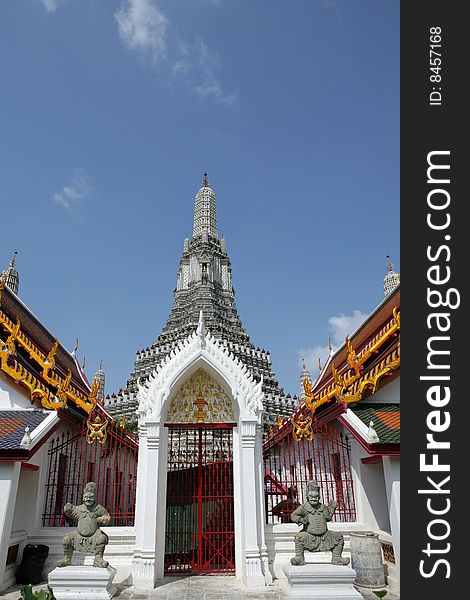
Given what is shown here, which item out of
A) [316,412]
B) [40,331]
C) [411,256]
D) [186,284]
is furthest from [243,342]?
[411,256]

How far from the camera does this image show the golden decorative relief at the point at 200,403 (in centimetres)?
870

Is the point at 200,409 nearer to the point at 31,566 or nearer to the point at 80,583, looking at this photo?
the point at 80,583

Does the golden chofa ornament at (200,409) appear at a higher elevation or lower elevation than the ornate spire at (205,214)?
lower

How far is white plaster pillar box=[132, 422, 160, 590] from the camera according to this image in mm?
7207

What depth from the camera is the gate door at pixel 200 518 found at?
27.0ft

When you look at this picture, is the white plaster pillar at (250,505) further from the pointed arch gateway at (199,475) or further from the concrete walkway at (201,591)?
the concrete walkway at (201,591)

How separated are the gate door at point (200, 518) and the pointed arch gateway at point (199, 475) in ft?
0.06

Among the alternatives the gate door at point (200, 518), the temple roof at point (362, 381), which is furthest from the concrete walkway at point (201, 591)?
the temple roof at point (362, 381)

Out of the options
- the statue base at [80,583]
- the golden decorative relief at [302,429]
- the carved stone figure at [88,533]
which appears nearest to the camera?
the statue base at [80,583]

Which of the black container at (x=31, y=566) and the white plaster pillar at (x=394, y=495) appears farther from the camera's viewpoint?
the black container at (x=31, y=566)

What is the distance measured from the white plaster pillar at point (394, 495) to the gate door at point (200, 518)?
2975 mm

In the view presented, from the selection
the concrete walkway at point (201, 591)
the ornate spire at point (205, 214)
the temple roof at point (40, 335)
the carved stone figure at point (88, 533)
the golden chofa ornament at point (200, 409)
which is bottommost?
the concrete walkway at point (201, 591)

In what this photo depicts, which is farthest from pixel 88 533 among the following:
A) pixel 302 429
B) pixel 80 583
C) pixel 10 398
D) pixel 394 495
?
pixel 394 495

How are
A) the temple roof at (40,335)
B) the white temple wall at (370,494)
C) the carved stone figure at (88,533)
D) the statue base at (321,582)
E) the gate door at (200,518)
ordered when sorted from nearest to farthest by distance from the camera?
the statue base at (321,582) → the carved stone figure at (88,533) → the gate door at (200,518) → the white temple wall at (370,494) → the temple roof at (40,335)
